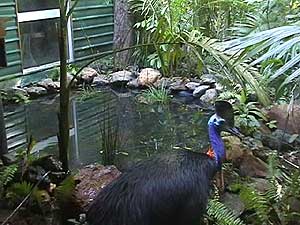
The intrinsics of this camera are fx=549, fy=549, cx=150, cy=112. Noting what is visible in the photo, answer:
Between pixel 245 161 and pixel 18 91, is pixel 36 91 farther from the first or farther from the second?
pixel 245 161

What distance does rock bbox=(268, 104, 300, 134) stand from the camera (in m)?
4.71

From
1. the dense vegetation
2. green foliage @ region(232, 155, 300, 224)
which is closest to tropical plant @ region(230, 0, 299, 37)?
the dense vegetation

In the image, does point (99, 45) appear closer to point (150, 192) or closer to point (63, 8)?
point (63, 8)

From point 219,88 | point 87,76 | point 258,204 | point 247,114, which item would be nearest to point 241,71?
point 258,204

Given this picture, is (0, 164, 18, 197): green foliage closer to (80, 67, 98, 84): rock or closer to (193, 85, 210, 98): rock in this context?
(193, 85, 210, 98): rock

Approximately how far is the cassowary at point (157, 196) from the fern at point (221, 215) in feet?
0.70

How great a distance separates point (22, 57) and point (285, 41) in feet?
18.1

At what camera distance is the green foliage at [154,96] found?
648 cm

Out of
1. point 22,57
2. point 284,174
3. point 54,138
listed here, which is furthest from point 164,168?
point 22,57

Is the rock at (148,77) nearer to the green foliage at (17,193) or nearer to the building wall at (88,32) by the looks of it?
the building wall at (88,32)

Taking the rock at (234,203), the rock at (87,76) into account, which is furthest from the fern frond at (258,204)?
the rock at (87,76)

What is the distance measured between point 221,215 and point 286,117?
88.1 inches

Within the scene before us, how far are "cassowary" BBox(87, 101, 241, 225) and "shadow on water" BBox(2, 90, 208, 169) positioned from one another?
1.38 metres

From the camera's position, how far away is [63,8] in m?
3.40
